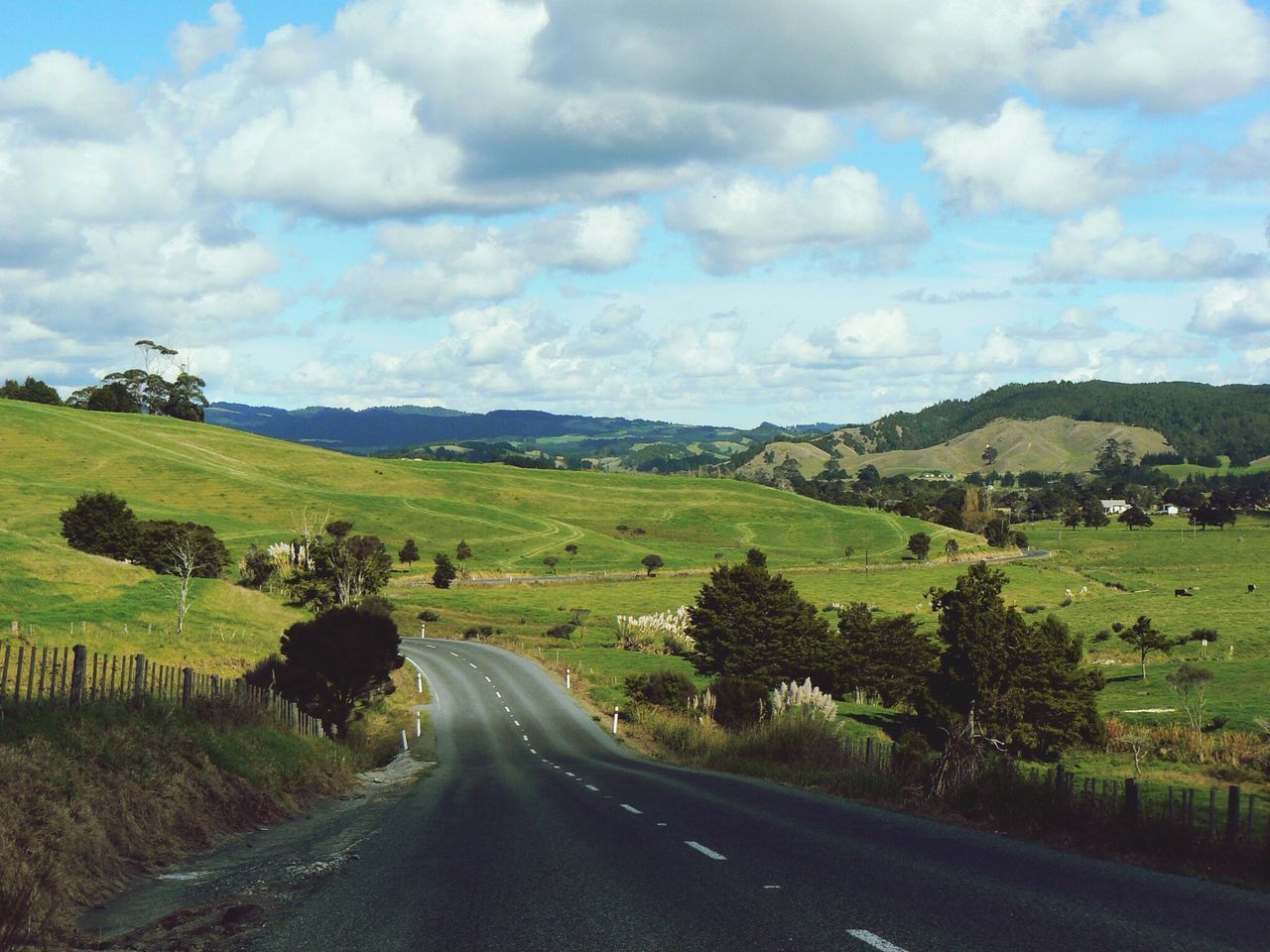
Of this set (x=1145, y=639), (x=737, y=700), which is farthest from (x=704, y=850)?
(x=1145, y=639)

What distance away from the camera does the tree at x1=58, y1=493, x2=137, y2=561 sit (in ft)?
341

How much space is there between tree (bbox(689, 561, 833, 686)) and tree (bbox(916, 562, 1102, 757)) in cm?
2262

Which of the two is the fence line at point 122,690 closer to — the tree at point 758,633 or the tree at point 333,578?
the tree at point 758,633

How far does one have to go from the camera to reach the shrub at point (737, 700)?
48.4 meters

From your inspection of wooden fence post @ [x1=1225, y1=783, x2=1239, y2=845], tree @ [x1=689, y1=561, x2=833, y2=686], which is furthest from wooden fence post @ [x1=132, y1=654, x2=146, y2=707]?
tree @ [x1=689, y1=561, x2=833, y2=686]

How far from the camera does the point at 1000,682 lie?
1839 inches

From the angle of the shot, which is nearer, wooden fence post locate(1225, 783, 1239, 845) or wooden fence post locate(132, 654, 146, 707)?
wooden fence post locate(1225, 783, 1239, 845)

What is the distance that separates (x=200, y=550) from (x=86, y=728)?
89.5m

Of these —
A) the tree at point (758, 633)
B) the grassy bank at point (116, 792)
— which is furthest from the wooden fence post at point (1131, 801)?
the tree at point (758, 633)

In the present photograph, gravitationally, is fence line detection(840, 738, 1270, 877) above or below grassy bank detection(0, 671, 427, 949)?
above

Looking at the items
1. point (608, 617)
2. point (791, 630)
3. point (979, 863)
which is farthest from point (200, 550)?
point (979, 863)

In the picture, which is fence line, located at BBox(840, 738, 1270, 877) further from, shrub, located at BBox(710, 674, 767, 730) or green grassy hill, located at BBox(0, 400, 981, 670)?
green grassy hill, located at BBox(0, 400, 981, 670)

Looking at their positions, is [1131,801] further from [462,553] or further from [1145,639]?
[462,553]

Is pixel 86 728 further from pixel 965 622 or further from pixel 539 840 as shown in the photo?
pixel 965 622
